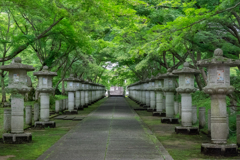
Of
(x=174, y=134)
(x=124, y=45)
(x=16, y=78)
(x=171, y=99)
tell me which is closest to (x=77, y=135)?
(x=16, y=78)

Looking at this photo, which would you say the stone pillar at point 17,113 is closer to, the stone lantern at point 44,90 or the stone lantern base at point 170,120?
the stone lantern at point 44,90

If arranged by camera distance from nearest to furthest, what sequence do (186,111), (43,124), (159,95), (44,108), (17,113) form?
(17,113) → (186,111) → (43,124) → (44,108) → (159,95)

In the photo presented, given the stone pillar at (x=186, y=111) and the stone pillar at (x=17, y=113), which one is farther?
the stone pillar at (x=186, y=111)

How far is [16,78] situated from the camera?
973 centimetres

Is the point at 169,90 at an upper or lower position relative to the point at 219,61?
lower

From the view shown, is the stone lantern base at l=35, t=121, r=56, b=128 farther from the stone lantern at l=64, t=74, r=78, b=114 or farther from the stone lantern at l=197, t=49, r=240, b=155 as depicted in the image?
the stone lantern at l=197, t=49, r=240, b=155

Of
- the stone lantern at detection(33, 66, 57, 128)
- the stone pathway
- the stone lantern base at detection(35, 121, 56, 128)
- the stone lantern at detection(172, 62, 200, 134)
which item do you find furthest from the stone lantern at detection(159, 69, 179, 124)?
the stone lantern at detection(33, 66, 57, 128)

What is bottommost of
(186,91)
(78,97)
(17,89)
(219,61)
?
(78,97)

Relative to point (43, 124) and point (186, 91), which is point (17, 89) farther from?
point (186, 91)

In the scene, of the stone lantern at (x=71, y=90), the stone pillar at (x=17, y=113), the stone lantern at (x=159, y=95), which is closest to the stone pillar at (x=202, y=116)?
the stone lantern at (x=159, y=95)

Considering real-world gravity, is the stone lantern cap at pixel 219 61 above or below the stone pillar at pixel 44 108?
above

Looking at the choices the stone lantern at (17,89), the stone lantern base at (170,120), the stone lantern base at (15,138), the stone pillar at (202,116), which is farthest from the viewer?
the stone lantern base at (170,120)

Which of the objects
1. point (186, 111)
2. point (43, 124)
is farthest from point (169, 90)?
point (43, 124)

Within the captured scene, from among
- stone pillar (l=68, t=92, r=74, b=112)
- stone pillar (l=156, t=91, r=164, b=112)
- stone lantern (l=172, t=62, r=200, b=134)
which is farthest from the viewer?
stone pillar (l=68, t=92, r=74, b=112)
